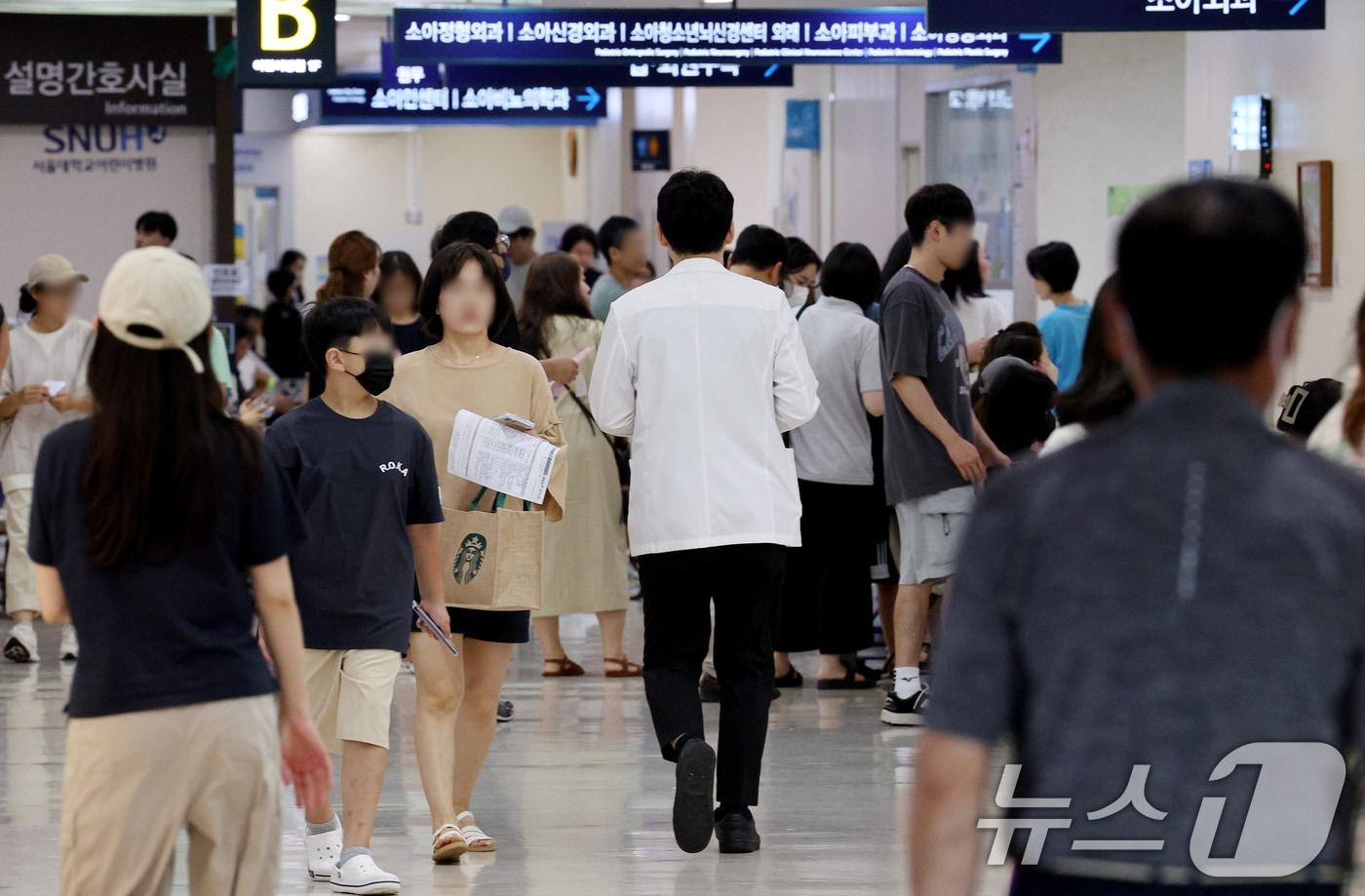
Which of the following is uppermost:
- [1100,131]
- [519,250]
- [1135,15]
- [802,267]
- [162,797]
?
[1135,15]

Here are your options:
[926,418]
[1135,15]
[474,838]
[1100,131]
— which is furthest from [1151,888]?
[1100,131]

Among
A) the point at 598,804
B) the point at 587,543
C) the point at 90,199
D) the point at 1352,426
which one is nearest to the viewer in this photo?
the point at 1352,426

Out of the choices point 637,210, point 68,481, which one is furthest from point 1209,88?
point 637,210

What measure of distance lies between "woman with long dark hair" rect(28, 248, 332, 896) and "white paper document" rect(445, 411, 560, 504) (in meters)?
1.97

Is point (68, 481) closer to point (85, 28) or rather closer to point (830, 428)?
point (830, 428)

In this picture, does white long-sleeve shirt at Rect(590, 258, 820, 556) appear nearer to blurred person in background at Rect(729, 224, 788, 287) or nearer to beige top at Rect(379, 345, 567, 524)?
beige top at Rect(379, 345, 567, 524)

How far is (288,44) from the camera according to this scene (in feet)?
31.6

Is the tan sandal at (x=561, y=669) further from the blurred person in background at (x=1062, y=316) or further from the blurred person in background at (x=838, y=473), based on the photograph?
the blurred person in background at (x=1062, y=316)

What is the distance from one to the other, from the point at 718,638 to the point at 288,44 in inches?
220

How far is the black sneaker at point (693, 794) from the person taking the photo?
482cm

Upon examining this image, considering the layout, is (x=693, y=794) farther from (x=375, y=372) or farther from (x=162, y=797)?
(x=162, y=797)

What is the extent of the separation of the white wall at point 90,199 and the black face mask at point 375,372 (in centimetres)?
733

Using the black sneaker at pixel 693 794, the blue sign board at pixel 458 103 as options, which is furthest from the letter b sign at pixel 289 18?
the black sneaker at pixel 693 794

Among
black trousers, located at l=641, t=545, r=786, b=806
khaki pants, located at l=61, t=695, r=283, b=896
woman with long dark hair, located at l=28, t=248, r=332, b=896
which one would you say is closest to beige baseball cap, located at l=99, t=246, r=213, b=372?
A: woman with long dark hair, located at l=28, t=248, r=332, b=896
